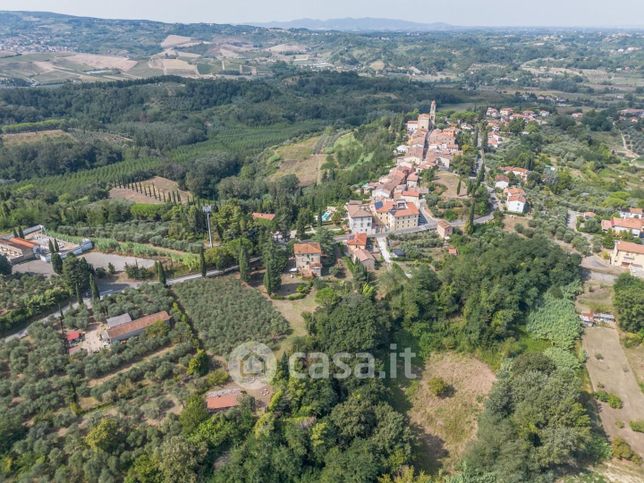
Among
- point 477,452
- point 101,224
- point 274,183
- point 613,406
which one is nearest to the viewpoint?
point 477,452

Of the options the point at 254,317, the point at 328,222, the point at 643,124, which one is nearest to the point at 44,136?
the point at 328,222

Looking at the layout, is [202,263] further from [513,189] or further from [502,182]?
[502,182]

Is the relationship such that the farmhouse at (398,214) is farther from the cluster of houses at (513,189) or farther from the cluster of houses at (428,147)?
the cluster of houses at (428,147)

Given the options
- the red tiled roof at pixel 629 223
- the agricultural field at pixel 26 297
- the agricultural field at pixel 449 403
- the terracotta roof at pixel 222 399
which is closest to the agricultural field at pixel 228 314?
the terracotta roof at pixel 222 399

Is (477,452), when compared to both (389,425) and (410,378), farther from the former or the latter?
(410,378)

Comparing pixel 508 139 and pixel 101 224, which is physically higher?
pixel 508 139

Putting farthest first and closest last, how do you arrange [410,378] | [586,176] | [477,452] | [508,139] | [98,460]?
1. [508,139]
2. [586,176]
3. [410,378]
4. [477,452]
5. [98,460]

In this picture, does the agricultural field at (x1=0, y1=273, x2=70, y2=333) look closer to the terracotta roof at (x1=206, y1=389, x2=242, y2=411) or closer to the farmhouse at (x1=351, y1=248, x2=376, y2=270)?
the terracotta roof at (x1=206, y1=389, x2=242, y2=411)

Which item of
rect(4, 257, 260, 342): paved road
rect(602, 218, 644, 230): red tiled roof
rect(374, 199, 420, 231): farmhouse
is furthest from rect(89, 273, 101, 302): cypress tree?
rect(602, 218, 644, 230): red tiled roof
